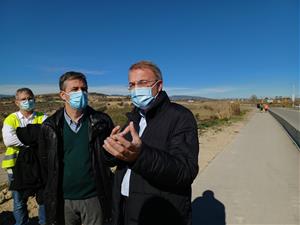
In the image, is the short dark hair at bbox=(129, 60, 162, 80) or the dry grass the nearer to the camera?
the short dark hair at bbox=(129, 60, 162, 80)

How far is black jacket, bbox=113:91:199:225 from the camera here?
1812 millimetres

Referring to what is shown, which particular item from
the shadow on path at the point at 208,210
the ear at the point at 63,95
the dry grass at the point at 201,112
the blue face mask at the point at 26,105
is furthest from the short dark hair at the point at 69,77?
the shadow on path at the point at 208,210

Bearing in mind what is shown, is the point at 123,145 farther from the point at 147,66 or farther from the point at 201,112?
the point at 201,112

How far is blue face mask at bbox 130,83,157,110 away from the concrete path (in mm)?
3029

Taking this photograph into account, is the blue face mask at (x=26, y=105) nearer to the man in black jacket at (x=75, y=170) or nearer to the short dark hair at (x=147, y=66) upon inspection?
the man in black jacket at (x=75, y=170)

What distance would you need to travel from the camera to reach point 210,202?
5578mm

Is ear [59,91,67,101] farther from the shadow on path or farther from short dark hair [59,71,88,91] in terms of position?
the shadow on path

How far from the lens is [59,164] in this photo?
2.93 metres

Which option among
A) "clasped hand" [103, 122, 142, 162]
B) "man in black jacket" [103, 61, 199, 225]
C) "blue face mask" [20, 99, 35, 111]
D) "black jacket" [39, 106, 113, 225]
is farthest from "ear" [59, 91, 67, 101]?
"clasped hand" [103, 122, 142, 162]

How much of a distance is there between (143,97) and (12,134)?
2155 millimetres

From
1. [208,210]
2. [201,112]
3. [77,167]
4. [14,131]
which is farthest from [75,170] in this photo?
[201,112]

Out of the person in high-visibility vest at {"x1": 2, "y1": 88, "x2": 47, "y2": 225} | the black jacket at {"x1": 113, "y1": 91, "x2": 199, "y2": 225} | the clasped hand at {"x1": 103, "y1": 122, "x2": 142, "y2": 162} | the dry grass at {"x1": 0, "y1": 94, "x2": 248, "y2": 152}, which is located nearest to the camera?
the clasped hand at {"x1": 103, "y1": 122, "x2": 142, "y2": 162}

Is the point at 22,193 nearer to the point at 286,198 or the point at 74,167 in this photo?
the point at 74,167

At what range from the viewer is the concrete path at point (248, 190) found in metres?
4.82
